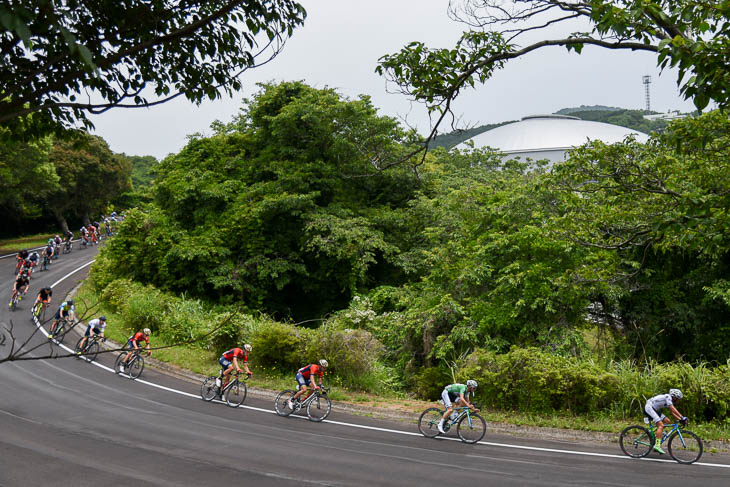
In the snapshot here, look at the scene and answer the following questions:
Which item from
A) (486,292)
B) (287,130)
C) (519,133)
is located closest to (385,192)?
(287,130)

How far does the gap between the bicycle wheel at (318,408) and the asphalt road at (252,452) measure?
0.81 feet

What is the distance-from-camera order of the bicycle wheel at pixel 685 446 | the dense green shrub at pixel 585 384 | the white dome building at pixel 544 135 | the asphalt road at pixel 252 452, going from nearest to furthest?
the asphalt road at pixel 252 452
the bicycle wheel at pixel 685 446
the dense green shrub at pixel 585 384
the white dome building at pixel 544 135

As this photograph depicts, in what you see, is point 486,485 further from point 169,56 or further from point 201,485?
point 169,56

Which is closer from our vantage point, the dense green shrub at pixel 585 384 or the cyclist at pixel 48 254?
the dense green shrub at pixel 585 384

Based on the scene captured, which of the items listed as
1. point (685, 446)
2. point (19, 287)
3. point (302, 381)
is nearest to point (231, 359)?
point (302, 381)

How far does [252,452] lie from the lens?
32.7ft

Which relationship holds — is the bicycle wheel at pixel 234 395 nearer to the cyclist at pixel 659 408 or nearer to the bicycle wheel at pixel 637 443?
the bicycle wheel at pixel 637 443

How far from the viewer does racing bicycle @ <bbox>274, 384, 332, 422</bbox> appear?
1263cm

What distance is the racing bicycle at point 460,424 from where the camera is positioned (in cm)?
1102

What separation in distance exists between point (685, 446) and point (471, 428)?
400 cm

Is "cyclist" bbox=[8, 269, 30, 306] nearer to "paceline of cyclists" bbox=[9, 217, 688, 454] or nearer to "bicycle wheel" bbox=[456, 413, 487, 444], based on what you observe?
"paceline of cyclists" bbox=[9, 217, 688, 454]

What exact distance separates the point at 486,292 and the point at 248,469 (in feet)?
30.0

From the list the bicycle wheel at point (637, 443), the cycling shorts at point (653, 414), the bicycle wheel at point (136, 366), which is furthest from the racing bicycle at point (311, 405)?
the cycling shorts at point (653, 414)

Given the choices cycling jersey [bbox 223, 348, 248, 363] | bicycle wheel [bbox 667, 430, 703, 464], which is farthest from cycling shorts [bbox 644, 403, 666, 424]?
cycling jersey [bbox 223, 348, 248, 363]
